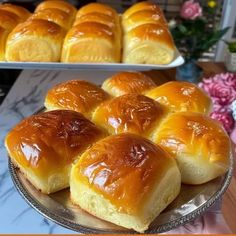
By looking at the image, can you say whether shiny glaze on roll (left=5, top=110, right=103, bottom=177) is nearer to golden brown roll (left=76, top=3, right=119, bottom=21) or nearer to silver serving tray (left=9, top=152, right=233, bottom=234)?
silver serving tray (left=9, top=152, right=233, bottom=234)

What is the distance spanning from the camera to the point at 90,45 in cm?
83

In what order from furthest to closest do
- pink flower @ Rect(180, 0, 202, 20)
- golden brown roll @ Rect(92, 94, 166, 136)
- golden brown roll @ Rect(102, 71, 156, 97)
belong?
1. pink flower @ Rect(180, 0, 202, 20)
2. golden brown roll @ Rect(102, 71, 156, 97)
3. golden brown roll @ Rect(92, 94, 166, 136)

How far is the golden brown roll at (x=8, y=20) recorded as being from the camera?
92 centimetres

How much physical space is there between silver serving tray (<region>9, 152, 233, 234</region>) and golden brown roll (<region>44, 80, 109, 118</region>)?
0.50 feet

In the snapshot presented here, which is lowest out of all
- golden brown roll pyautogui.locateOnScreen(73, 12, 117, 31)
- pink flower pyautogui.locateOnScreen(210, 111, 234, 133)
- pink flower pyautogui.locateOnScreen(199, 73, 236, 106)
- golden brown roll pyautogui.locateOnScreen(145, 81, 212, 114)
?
pink flower pyautogui.locateOnScreen(210, 111, 234, 133)

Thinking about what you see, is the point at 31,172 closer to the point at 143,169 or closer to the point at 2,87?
the point at 143,169

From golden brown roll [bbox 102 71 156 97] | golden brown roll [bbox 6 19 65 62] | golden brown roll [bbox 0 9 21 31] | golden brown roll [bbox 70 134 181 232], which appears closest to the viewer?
golden brown roll [bbox 70 134 181 232]

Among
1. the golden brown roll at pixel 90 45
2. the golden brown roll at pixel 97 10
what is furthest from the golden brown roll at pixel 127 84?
the golden brown roll at pixel 97 10

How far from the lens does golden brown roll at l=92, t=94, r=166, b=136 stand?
0.57 metres

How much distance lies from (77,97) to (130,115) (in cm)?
12

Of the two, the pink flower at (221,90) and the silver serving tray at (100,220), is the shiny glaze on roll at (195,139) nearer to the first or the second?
the silver serving tray at (100,220)

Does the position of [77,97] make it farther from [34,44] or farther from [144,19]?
[144,19]

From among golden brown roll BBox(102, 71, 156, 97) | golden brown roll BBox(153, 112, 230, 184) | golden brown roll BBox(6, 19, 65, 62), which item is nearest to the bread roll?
golden brown roll BBox(6, 19, 65, 62)

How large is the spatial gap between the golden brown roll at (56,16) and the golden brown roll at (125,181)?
554mm
